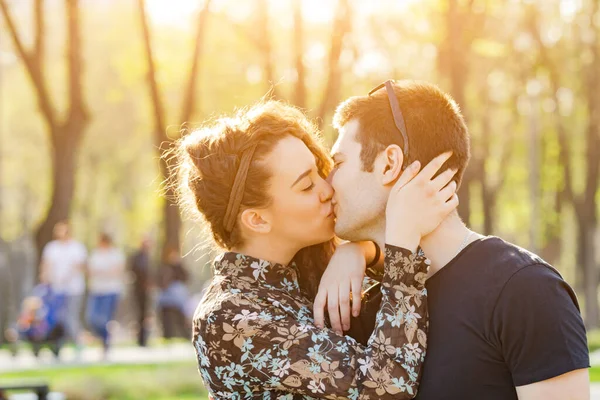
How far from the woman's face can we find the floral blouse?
28cm

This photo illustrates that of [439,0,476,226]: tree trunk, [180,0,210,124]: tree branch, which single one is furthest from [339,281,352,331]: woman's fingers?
[180,0,210,124]: tree branch

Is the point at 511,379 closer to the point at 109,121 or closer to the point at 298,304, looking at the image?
the point at 298,304

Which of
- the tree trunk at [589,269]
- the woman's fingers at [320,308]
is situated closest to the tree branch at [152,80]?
the tree trunk at [589,269]

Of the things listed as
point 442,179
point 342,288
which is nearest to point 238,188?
point 342,288

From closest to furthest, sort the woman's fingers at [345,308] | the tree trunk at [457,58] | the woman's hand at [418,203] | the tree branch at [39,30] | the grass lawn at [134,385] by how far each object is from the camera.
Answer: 1. the woman's hand at [418,203]
2. the woman's fingers at [345,308]
3. the grass lawn at [134,385]
4. the tree trunk at [457,58]
5. the tree branch at [39,30]

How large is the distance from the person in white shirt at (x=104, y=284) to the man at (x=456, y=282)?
13883 millimetres

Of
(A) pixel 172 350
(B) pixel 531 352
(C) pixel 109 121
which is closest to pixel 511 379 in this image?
(B) pixel 531 352

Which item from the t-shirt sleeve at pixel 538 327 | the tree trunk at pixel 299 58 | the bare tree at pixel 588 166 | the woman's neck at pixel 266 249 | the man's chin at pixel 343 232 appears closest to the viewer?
the t-shirt sleeve at pixel 538 327

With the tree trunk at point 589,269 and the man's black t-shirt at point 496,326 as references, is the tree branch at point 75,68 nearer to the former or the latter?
the tree trunk at point 589,269

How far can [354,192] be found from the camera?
3943 mm

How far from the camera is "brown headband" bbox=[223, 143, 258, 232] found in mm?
4027

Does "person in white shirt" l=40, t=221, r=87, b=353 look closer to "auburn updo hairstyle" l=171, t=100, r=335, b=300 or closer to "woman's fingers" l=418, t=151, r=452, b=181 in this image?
"auburn updo hairstyle" l=171, t=100, r=335, b=300

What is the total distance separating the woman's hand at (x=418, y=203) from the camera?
12.1 feet

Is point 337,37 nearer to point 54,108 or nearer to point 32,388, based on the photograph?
point 54,108
